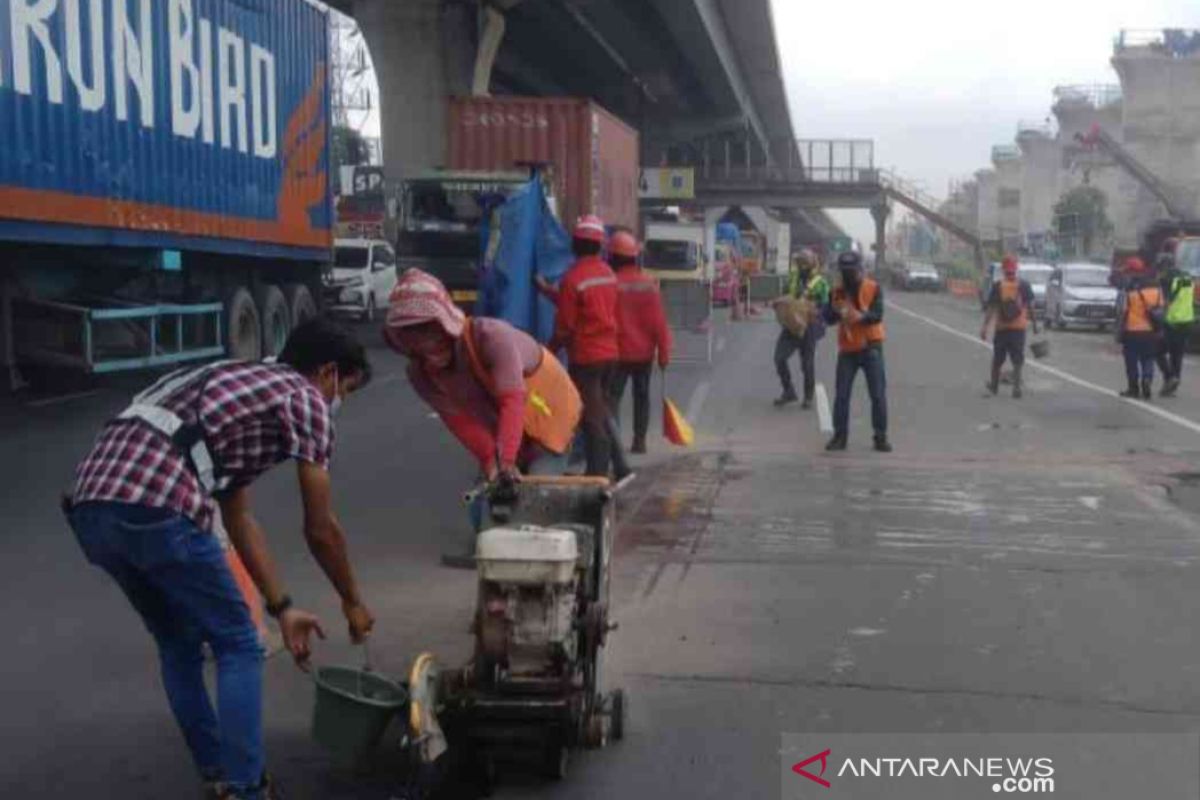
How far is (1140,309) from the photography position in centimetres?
1855

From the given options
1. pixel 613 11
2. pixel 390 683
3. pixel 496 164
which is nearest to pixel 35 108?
pixel 390 683

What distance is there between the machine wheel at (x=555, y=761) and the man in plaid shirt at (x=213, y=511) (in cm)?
71

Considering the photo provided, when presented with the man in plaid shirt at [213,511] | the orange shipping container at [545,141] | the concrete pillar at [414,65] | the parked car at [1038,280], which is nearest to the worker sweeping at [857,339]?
the man in plaid shirt at [213,511]

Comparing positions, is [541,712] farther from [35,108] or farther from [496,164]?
[496,164]

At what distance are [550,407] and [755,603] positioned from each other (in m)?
1.69

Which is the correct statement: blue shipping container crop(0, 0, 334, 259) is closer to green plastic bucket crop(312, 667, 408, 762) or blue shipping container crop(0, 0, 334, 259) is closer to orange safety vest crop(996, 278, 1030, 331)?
orange safety vest crop(996, 278, 1030, 331)

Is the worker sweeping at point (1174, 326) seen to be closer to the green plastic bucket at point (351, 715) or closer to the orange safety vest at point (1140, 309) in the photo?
the orange safety vest at point (1140, 309)

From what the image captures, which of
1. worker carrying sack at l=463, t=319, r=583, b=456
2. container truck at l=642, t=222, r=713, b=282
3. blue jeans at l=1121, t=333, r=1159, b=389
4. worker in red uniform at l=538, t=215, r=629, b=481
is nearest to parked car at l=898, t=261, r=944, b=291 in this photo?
container truck at l=642, t=222, r=713, b=282

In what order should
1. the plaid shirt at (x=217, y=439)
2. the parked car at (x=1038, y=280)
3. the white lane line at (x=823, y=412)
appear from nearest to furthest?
1. the plaid shirt at (x=217, y=439)
2. the white lane line at (x=823, y=412)
3. the parked car at (x=1038, y=280)

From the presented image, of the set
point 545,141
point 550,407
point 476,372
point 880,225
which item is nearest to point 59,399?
point 550,407

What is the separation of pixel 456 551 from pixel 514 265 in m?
1.92

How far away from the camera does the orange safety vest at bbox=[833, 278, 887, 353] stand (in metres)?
13.6

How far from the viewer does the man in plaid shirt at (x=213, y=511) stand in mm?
4445

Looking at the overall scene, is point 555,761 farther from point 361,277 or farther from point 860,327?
point 361,277
